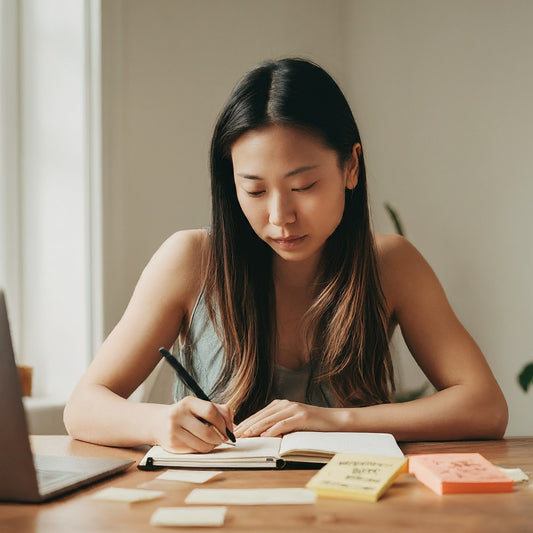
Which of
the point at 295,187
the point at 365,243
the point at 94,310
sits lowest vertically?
the point at 94,310

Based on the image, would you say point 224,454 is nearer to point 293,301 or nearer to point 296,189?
point 296,189

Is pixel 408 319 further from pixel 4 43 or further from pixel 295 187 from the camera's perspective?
pixel 4 43

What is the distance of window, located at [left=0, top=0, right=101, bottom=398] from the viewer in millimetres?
2604

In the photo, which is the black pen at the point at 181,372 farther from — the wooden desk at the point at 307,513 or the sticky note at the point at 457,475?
the sticky note at the point at 457,475

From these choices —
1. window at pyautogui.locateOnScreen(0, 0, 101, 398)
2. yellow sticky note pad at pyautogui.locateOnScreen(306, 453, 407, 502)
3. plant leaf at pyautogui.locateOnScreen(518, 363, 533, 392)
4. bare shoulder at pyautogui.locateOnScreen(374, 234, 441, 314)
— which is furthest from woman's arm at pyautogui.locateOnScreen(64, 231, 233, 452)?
plant leaf at pyautogui.locateOnScreen(518, 363, 533, 392)

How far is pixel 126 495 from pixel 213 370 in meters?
0.78

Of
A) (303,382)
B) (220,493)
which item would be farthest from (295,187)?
(220,493)

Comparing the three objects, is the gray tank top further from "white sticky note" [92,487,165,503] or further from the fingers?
"white sticky note" [92,487,165,503]

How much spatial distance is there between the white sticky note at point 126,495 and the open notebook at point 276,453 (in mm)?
149

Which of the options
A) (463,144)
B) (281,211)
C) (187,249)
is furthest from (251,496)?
(463,144)

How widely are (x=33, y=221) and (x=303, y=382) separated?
4.82 feet

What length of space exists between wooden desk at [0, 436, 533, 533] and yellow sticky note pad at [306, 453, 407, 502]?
0.01 m

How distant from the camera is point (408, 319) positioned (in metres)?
1.63

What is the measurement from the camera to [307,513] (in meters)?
0.76
